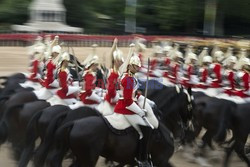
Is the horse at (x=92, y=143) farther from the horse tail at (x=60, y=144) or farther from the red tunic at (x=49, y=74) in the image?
the red tunic at (x=49, y=74)

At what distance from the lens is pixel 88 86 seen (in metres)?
9.17

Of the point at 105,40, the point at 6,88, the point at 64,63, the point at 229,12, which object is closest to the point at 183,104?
the point at 64,63

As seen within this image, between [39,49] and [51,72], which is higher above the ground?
[39,49]

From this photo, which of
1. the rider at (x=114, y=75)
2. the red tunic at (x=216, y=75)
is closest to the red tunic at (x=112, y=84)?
the rider at (x=114, y=75)

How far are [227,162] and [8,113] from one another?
14.3 feet

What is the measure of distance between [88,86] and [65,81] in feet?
1.58

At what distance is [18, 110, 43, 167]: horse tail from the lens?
345 inches

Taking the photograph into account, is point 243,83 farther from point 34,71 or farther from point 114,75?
point 34,71

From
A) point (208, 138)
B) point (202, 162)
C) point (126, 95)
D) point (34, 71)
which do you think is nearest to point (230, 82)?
point (208, 138)

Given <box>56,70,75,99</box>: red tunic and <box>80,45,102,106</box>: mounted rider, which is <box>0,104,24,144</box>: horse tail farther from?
<box>80,45,102,106</box>: mounted rider

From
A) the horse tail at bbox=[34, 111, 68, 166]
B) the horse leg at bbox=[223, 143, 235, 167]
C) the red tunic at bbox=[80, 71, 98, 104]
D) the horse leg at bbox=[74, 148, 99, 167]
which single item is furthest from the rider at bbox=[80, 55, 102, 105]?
the horse leg at bbox=[223, 143, 235, 167]

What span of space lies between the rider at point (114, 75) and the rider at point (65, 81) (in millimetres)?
1141

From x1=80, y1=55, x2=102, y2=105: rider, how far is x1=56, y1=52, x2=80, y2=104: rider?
14.0 inches

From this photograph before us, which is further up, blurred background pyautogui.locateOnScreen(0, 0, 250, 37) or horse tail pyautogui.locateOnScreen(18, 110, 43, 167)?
blurred background pyautogui.locateOnScreen(0, 0, 250, 37)
